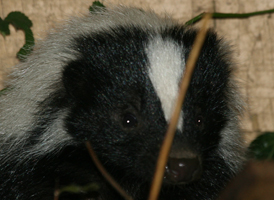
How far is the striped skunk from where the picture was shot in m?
3.46

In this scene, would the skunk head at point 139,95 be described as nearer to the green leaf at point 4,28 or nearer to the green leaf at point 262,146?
the green leaf at point 262,146

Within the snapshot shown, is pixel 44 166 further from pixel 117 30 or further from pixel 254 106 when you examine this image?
pixel 254 106

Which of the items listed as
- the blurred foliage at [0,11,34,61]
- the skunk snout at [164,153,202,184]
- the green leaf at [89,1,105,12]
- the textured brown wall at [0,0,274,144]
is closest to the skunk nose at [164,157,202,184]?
the skunk snout at [164,153,202,184]

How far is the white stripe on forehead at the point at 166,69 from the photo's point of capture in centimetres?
338

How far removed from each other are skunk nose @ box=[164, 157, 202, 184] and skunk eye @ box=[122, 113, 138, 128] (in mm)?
455

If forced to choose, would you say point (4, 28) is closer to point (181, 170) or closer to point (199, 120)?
point (199, 120)

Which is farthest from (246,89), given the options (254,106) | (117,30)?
(117,30)

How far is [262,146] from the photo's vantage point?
4.41 metres

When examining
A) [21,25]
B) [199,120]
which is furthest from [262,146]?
[21,25]

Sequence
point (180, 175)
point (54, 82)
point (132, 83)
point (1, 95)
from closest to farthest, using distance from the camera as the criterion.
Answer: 1. point (180, 175)
2. point (132, 83)
3. point (54, 82)
4. point (1, 95)

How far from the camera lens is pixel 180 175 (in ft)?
10.4

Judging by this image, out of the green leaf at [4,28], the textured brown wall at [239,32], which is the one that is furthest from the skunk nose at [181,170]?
the green leaf at [4,28]

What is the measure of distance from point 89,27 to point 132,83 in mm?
714

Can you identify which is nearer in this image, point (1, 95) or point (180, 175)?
point (180, 175)
